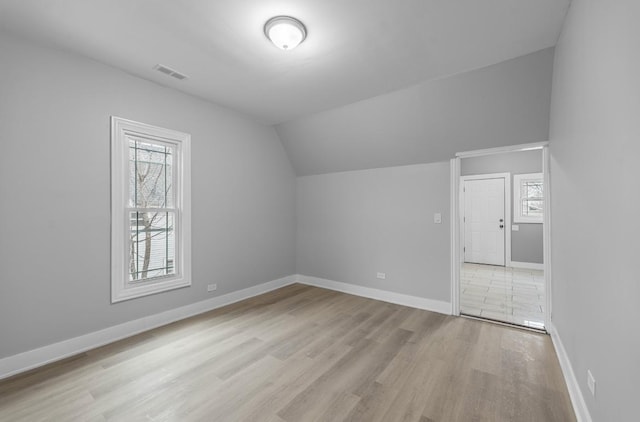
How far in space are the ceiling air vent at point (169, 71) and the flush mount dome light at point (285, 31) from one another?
122cm

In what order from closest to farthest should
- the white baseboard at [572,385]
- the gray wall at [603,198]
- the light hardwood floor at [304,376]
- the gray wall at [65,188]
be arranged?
1. the gray wall at [603,198]
2. the white baseboard at [572,385]
3. the light hardwood floor at [304,376]
4. the gray wall at [65,188]

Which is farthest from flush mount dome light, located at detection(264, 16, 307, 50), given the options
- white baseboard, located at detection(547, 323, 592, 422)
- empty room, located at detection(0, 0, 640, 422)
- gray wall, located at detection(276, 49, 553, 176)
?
white baseboard, located at detection(547, 323, 592, 422)

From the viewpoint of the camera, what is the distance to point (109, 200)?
268 centimetres

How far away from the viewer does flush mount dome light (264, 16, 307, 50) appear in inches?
77.8

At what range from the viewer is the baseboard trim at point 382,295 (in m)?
3.57

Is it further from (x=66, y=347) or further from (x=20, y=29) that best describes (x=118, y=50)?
(x=66, y=347)

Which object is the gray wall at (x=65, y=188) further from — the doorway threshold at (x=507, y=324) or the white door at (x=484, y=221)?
the white door at (x=484, y=221)

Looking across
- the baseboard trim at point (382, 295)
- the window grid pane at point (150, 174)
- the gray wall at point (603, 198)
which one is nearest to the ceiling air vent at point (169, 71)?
the window grid pane at point (150, 174)

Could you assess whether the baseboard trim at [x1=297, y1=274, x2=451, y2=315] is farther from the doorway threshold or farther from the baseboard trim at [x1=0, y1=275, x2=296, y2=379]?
the baseboard trim at [x1=0, y1=275, x2=296, y2=379]

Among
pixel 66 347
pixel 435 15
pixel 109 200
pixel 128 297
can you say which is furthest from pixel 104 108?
pixel 435 15

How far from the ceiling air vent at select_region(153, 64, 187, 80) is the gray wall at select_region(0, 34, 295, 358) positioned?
1.17ft

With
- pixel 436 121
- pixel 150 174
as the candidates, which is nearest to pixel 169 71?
pixel 150 174

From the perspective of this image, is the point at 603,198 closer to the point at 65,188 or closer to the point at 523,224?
the point at 65,188

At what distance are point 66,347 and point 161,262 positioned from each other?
1.06 m
